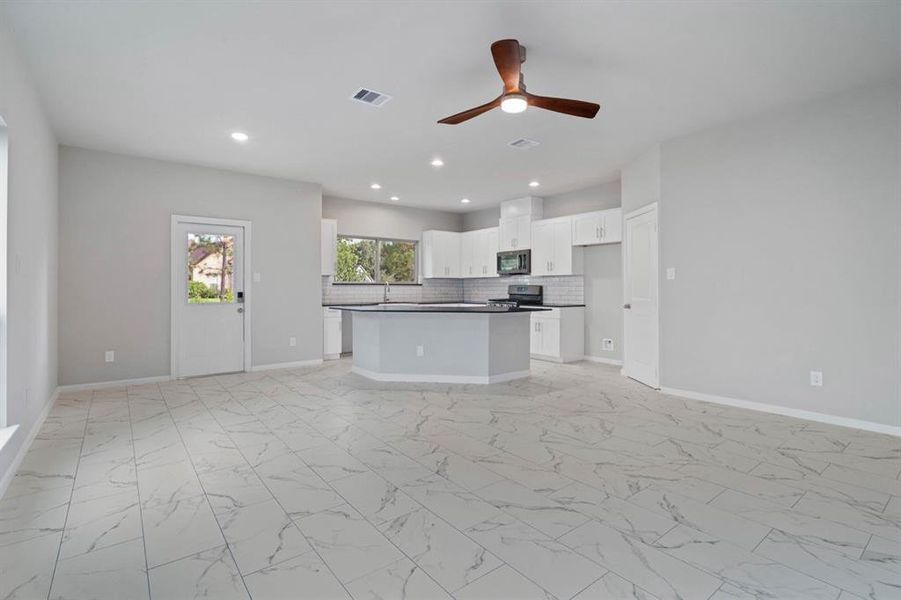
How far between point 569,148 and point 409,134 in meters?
A: 1.81

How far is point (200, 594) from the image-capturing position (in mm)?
1643

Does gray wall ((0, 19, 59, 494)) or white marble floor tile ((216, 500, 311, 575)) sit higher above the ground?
gray wall ((0, 19, 59, 494))

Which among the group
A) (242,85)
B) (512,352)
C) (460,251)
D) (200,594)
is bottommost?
(200,594)

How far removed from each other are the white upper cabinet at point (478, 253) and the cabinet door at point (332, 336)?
9.25 feet

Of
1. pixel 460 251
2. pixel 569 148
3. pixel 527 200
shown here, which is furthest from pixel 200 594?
pixel 460 251

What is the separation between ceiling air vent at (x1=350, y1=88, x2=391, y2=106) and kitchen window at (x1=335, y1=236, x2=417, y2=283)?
440cm

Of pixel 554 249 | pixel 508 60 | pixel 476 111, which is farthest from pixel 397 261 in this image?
pixel 508 60

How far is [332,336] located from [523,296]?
3258 millimetres

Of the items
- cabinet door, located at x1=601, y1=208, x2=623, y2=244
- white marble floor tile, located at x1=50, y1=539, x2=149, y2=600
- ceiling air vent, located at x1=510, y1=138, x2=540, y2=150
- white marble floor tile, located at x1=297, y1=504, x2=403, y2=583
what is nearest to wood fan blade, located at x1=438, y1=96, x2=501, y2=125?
ceiling air vent, located at x1=510, y1=138, x2=540, y2=150

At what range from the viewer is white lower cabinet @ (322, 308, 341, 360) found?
706 cm

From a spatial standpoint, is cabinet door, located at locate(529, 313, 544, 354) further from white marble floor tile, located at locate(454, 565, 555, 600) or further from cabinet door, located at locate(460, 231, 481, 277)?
white marble floor tile, located at locate(454, 565, 555, 600)

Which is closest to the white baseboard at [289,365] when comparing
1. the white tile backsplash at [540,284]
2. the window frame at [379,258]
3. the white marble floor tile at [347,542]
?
the window frame at [379,258]

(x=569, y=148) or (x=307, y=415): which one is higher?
(x=569, y=148)

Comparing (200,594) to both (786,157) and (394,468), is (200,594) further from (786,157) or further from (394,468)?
(786,157)
